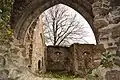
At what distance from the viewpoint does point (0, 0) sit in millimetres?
3697

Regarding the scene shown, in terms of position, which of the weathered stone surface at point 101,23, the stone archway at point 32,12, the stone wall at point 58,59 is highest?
the stone archway at point 32,12

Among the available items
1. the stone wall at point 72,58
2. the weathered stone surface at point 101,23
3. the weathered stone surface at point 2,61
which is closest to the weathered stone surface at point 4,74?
the weathered stone surface at point 2,61

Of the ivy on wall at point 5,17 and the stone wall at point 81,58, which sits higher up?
the ivy on wall at point 5,17

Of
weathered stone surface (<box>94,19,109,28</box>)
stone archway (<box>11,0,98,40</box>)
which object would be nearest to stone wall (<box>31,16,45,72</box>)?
stone archway (<box>11,0,98,40</box>)

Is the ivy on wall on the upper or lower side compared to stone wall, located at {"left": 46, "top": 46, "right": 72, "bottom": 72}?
upper

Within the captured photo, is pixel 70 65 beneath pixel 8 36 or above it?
beneath

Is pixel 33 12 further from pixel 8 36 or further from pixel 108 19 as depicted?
pixel 108 19

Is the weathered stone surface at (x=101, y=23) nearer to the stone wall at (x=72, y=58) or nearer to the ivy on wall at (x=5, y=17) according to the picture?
the ivy on wall at (x=5, y=17)

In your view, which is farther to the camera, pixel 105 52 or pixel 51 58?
pixel 51 58

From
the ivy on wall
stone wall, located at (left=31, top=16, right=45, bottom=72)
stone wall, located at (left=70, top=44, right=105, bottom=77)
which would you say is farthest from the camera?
stone wall, located at (left=70, top=44, right=105, bottom=77)

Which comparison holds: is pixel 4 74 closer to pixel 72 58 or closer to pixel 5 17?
pixel 5 17

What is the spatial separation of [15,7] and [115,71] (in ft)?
18.2

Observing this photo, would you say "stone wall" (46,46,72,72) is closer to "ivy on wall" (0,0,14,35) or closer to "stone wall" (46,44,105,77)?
"stone wall" (46,44,105,77)

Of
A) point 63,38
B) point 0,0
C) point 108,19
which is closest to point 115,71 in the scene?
point 108,19
